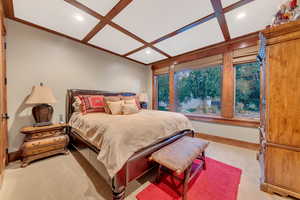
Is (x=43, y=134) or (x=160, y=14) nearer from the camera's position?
(x=160, y=14)

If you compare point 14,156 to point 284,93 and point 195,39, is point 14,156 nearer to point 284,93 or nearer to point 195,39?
point 284,93

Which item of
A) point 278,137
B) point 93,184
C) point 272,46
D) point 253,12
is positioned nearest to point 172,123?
point 278,137

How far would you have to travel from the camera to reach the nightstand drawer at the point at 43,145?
6.29ft

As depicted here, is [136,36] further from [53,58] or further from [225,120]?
[225,120]

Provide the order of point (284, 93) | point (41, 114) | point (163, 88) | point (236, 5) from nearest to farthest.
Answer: point (284, 93), point (236, 5), point (41, 114), point (163, 88)

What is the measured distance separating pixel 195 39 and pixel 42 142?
12.7 ft

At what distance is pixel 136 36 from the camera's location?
2676 mm

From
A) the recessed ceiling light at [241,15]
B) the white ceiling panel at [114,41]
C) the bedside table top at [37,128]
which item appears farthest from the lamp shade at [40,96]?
the recessed ceiling light at [241,15]

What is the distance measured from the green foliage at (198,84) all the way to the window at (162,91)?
1.61 ft

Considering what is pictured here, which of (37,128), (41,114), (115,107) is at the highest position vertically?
(115,107)

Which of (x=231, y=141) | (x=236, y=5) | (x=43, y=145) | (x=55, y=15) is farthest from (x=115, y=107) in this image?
(x=231, y=141)

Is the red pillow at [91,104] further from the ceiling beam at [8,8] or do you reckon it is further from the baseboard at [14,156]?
the ceiling beam at [8,8]

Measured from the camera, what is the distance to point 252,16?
198 cm

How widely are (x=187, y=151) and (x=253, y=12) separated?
2.49 m
